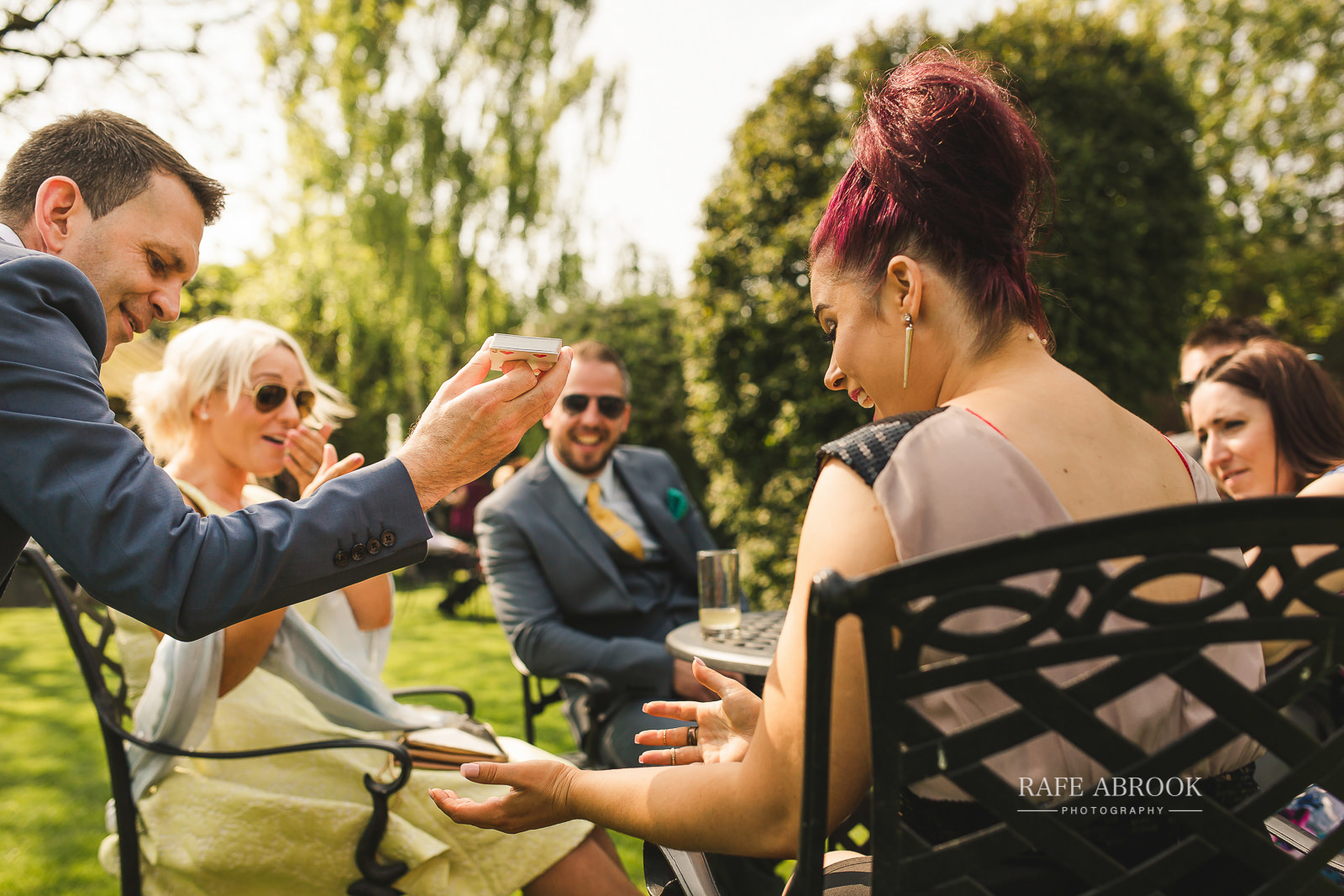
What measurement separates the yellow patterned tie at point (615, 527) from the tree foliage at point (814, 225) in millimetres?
2512

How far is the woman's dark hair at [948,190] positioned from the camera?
4.33ft

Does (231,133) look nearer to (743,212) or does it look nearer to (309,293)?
(309,293)

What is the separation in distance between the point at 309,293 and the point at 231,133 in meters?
5.96

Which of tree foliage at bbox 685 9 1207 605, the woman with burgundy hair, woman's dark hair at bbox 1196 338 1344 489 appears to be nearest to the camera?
the woman with burgundy hair

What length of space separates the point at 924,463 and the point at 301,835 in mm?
1947

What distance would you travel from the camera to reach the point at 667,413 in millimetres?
11820

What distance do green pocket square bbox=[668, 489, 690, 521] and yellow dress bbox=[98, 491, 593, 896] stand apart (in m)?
2.33

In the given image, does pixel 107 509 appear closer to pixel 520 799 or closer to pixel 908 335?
pixel 520 799

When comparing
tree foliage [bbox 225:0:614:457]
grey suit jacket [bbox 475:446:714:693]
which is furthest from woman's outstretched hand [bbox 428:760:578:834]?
tree foliage [bbox 225:0:614:457]

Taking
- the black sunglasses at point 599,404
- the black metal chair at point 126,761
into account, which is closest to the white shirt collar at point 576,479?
the black sunglasses at point 599,404

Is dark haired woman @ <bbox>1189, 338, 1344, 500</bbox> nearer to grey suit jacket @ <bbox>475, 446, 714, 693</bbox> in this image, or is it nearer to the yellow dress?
grey suit jacket @ <bbox>475, 446, 714, 693</bbox>

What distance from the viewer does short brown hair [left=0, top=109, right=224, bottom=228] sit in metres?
1.58

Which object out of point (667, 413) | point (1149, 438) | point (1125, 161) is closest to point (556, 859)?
point (1149, 438)

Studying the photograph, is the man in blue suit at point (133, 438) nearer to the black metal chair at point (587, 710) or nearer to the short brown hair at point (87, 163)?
the short brown hair at point (87, 163)
